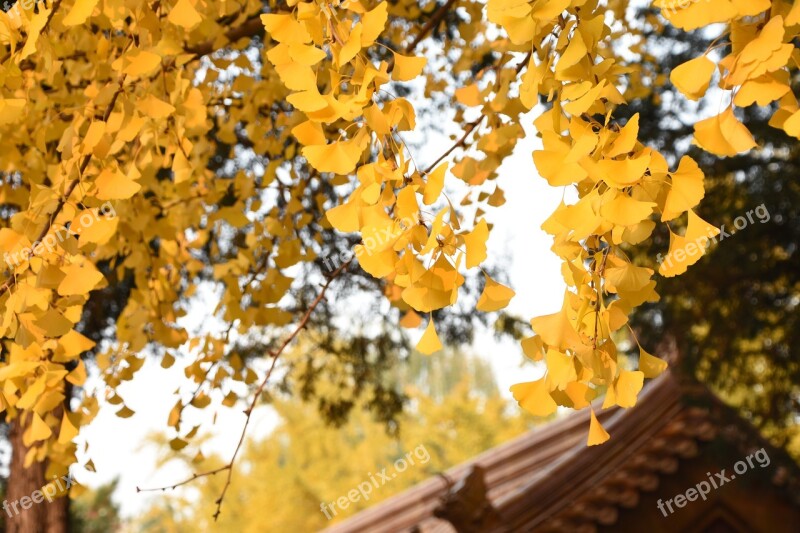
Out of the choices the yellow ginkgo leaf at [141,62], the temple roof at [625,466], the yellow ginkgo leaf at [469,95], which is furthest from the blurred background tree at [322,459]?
the yellow ginkgo leaf at [141,62]

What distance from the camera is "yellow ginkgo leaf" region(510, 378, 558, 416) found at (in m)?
1.01

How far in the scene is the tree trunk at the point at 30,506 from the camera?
3.41 metres

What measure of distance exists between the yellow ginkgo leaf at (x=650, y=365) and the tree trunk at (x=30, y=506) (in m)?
2.94

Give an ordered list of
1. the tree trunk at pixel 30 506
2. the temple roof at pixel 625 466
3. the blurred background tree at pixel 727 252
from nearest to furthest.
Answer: the tree trunk at pixel 30 506 → the temple roof at pixel 625 466 → the blurred background tree at pixel 727 252

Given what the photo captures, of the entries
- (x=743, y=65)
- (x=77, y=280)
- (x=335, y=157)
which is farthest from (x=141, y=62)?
(x=743, y=65)

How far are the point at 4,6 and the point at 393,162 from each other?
1.09 meters

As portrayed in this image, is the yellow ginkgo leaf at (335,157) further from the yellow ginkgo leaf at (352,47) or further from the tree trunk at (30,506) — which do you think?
the tree trunk at (30,506)

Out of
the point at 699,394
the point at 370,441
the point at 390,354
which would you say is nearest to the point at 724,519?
the point at 699,394

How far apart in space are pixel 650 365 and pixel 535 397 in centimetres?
14

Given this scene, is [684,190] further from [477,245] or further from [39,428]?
[39,428]

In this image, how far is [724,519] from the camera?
3914 millimetres

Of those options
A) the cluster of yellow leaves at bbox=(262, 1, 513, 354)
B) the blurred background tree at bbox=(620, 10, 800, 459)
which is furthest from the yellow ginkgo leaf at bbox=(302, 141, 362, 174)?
the blurred background tree at bbox=(620, 10, 800, 459)

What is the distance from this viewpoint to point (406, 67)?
105cm

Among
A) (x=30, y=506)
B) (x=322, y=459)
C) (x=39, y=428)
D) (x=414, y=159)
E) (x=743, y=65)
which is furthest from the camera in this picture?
(x=322, y=459)
